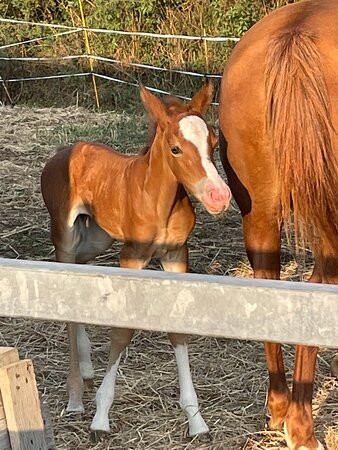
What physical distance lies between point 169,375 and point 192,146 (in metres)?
1.24

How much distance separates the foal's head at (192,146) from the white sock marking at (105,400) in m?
0.82

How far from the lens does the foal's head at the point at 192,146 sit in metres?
3.09

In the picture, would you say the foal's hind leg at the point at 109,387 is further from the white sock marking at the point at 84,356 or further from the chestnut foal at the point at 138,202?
the white sock marking at the point at 84,356

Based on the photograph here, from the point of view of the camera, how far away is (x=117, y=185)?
369 centimetres

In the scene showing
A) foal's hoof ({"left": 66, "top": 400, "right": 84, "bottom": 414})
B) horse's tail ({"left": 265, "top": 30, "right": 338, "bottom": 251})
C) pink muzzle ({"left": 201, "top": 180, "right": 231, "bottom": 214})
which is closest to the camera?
horse's tail ({"left": 265, "top": 30, "right": 338, "bottom": 251})

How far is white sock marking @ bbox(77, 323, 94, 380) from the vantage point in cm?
383

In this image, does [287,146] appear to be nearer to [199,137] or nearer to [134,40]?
[199,137]

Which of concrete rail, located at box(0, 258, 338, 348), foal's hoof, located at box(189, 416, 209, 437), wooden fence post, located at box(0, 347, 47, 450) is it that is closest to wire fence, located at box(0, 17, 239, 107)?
foal's hoof, located at box(189, 416, 209, 437)

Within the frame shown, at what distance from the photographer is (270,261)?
333 centimetres

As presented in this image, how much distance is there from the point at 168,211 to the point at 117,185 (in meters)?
0.31

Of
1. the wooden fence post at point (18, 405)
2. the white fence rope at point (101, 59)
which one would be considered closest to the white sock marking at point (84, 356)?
the wooden fence post at point (18, 405)

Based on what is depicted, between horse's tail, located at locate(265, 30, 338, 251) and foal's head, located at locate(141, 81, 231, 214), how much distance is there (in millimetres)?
244

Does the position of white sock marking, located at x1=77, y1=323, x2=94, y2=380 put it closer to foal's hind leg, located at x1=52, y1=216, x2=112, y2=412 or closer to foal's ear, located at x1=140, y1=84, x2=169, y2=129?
foal's hind leg, located at x1=52, y1=216, x2=112, y2=412

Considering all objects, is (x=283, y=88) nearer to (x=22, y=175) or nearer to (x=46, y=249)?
(x=46, y=249)
